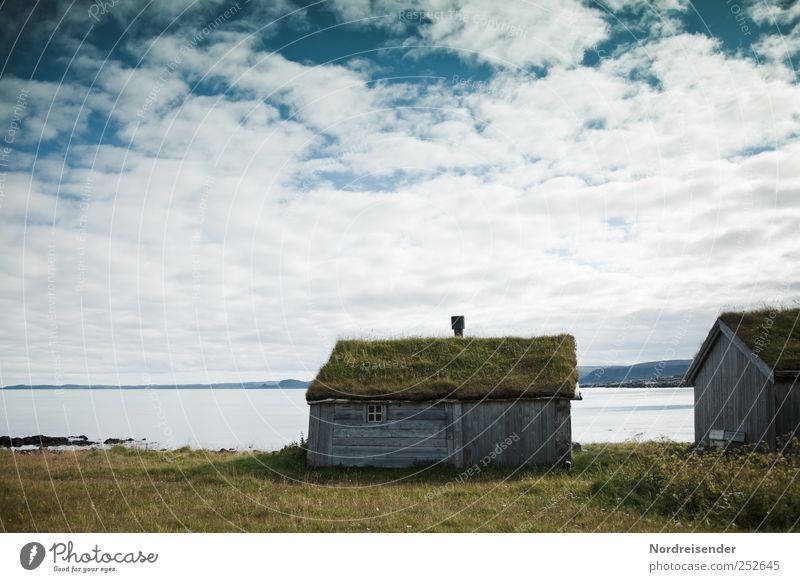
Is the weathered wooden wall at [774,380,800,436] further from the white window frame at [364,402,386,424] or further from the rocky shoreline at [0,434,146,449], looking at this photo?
the rocky shoreline at [0,434,146,449]

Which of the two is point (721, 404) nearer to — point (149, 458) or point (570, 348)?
point (570, 348)

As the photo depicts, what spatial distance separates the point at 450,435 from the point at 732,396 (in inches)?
378

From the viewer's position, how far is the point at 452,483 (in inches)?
660

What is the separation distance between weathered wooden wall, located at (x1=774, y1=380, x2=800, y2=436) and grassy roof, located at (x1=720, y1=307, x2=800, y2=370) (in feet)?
1.85

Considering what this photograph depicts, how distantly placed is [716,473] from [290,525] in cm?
827

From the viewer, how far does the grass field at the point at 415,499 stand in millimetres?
10375

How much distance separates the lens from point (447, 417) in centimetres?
1967

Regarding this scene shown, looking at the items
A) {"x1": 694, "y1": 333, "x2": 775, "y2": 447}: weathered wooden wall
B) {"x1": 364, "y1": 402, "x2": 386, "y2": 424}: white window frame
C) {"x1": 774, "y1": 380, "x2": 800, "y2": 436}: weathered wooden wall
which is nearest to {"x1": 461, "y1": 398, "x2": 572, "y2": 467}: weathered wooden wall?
{"x1": 364, "y1": 402, "x2": 386, "y2": 424}: white window frame

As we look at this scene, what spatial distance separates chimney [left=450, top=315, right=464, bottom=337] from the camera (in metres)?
23.6

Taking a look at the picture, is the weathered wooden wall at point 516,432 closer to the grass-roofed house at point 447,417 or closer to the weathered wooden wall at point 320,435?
the grass-roofed house at point 447,417

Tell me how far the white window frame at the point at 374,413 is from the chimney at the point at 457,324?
5025 mm
